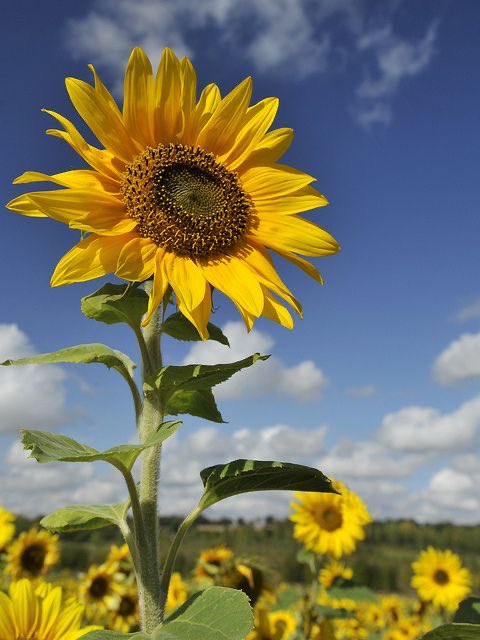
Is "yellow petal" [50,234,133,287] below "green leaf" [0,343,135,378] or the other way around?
the other way around

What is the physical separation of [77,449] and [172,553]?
48 centimetres

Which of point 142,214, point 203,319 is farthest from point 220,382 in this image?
point 142,214

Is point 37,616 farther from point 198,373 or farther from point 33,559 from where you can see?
point 33,559

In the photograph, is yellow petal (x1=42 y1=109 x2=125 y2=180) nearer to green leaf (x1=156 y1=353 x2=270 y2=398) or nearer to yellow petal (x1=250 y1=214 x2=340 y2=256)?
yellow petal (x1=250 y1=214 x2=340 y2=256)

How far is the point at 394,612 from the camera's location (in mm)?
12930

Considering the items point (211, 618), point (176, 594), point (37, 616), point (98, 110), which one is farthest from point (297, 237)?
point (176, 594)

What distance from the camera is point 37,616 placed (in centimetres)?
296

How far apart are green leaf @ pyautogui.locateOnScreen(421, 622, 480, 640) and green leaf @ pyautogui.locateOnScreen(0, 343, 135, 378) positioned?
1316 millimetres

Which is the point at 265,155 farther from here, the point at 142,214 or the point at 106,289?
the point at 106,289

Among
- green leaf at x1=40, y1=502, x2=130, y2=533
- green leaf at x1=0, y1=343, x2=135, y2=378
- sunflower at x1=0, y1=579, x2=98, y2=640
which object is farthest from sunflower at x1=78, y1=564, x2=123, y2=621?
green leaf at x1=0, y1=343, x2=135, y2=378

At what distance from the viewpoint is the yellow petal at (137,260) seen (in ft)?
7.77

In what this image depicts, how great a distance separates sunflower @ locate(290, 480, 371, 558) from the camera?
7.65m

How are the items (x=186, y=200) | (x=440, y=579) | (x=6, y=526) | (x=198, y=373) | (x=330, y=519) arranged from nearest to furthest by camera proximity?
(x=198, y=373), (x=186, y=200), (x=6, y=526), (x=330, y=519), (x=440, y=579)

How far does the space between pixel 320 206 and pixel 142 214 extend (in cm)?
70
